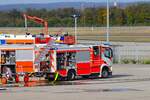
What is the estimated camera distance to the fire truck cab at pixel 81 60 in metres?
38.2

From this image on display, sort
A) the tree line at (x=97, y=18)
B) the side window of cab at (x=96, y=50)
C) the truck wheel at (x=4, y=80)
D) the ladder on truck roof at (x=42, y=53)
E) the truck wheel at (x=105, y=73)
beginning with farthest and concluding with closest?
the tree line at (x=97, y=18) → the truck wheel at (x=105, y=73) → the side window of cab at (x=96, y=50) → the ladder on truck roof at (x=42, y=53) → the truck wheel at (x=4, y=80)

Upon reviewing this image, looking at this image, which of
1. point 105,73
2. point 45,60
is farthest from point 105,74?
point 45,60

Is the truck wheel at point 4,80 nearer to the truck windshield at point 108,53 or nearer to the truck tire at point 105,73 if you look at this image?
the truck tire at point 105,73

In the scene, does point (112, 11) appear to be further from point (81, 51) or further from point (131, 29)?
point (81, 51)

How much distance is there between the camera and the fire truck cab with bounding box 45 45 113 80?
38156mm

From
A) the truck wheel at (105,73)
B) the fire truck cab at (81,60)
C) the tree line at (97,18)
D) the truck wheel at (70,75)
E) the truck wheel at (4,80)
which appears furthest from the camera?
the tree line at (97,18)

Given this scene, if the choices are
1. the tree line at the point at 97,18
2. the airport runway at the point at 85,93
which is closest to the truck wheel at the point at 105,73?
the airport runway at the point at 85,93

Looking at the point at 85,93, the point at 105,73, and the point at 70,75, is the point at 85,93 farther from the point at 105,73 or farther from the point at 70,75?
the point at 105,73

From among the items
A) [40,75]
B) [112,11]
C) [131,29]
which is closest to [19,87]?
[40,75]

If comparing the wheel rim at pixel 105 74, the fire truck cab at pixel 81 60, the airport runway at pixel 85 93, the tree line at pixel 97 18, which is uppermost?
the tree line at pixel 97 18

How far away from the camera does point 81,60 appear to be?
39.8m

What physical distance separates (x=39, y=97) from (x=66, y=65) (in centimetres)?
1255

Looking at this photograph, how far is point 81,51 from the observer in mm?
39875

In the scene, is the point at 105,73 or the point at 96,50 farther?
the point at 105,73
